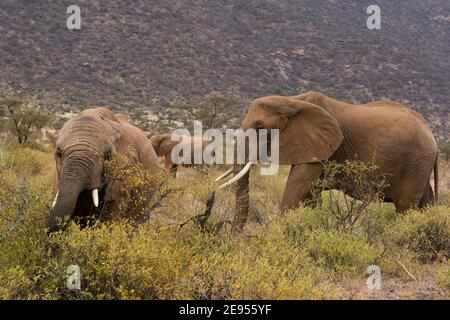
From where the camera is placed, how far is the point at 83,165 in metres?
5.15

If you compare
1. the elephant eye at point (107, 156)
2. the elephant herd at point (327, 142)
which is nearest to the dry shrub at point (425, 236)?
the elephant herd at point (327, 142)

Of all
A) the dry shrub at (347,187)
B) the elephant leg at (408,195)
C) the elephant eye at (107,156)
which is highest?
the elephant eye at (107,156)

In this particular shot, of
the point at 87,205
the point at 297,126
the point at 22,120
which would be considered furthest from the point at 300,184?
the point at 22,120

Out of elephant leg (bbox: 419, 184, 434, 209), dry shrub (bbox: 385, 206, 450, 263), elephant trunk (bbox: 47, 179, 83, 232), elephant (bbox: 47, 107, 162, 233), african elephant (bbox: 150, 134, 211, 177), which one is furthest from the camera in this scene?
african elephant (bbox: 150, 134, 211, 177)

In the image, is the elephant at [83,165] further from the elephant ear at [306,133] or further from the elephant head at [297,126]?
the elephant ear at [306,133]

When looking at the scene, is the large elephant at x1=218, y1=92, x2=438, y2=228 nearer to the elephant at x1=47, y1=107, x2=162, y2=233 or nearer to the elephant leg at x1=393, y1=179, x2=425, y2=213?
the elephant leg at x1=393, y1=179, x2=425, y2=213

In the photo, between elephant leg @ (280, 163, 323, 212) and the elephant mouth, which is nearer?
the elephant mouth

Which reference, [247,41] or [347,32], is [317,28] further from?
[247,41]

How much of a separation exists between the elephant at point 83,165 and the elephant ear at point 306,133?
295 cm

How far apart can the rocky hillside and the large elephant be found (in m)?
25.0

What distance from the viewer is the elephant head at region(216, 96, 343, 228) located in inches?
323

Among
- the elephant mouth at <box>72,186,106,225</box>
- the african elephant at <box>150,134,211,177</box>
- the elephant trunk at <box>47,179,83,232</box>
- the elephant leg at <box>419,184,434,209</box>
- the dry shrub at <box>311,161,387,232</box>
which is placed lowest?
the african elephant at <box>150,134,211,177</box>

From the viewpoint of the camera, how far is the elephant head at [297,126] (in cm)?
820

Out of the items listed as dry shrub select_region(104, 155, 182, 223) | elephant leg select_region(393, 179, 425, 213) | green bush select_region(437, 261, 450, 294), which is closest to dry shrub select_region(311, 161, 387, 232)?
elephant leg select_region(393, 179, 425, 213)
